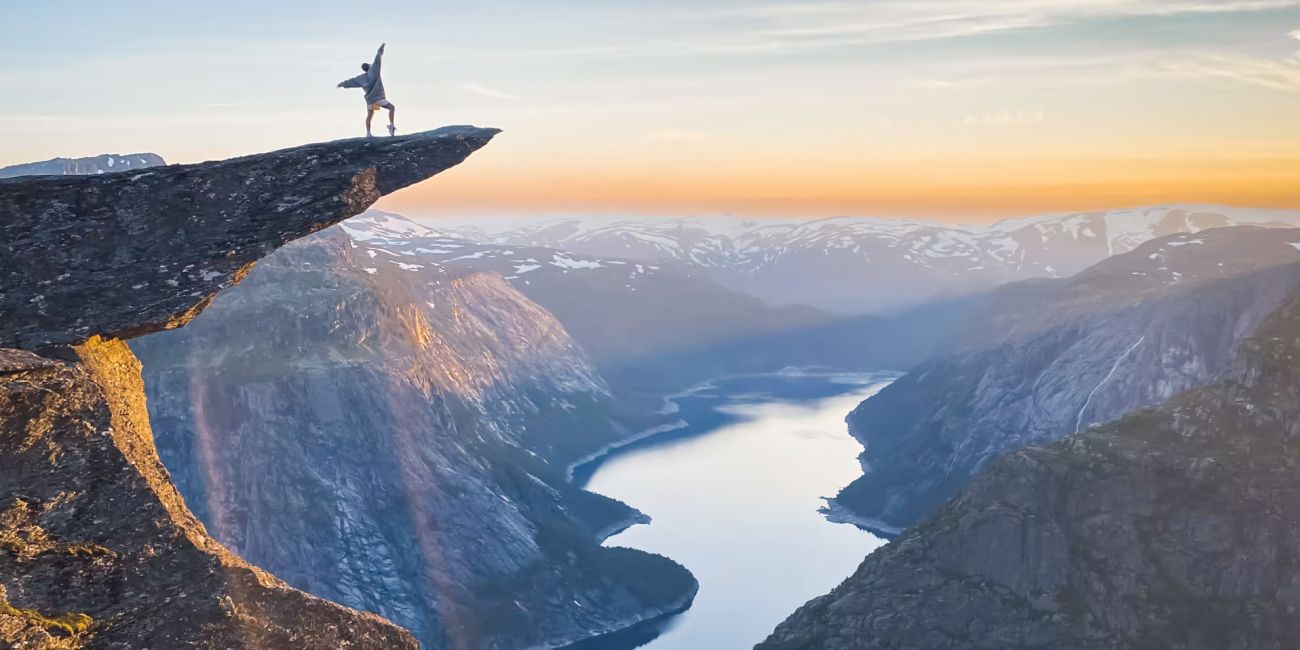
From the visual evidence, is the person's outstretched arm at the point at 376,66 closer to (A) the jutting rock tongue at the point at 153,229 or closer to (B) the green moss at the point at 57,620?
(A) the jutting rock tongue at the point at 153,229

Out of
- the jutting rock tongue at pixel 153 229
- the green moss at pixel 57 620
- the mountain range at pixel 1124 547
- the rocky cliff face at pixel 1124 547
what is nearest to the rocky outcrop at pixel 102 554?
the green moss at pixel 57 620

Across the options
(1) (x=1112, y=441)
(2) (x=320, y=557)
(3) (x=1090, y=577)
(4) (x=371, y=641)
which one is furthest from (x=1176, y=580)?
(2) (x=320, y=557)

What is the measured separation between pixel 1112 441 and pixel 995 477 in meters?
14.2

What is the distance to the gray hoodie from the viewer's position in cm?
2877

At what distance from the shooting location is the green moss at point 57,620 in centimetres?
1870

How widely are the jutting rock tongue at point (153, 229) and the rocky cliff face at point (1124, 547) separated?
103014 mm

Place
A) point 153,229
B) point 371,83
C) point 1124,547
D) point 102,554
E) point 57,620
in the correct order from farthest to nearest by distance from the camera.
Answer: point 1124,547 → point 371,83 → point 153,229 → point 102,554 → point 57,620

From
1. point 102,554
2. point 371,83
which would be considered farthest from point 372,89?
point 102,554

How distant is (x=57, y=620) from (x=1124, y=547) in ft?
380

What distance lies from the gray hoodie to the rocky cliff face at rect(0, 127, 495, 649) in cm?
357

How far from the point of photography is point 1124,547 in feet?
382

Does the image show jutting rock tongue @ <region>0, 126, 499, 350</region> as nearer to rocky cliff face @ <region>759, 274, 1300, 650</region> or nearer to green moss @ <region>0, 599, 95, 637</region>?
green moss @ <region>0, 599, 95, 637</region>

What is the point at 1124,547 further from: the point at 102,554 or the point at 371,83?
the point at 102,554

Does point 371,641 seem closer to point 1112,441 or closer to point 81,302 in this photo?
point 81,302
